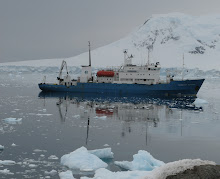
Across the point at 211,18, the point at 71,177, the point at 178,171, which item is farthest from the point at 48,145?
the point at 211,18

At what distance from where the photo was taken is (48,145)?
1347 centimetres

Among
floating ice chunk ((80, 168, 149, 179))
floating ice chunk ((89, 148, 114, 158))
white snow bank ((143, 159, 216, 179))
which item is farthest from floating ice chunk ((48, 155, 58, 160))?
white snow bank ((143, 159, 216, 179))

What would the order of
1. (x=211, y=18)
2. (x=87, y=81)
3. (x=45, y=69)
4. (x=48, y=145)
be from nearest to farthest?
(x=48, y=145)
(x=87, y=81)
(x=45, y=69)
(x=211, y=18)

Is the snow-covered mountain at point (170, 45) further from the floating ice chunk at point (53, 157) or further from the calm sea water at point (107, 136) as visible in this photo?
the floating ice chunk at point (53, 157)

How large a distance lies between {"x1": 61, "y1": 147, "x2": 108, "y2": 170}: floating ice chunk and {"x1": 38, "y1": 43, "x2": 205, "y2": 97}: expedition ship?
31.0m

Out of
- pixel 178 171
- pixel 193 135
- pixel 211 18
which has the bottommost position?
pixel 193 135

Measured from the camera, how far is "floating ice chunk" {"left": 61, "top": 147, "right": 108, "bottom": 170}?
403 inches

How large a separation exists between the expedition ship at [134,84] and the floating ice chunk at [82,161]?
31.0 meters

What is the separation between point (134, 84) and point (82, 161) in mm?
31378

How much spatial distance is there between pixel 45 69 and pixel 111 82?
2858 inches

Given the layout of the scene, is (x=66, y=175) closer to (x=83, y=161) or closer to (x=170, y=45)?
(x=83, y=161)

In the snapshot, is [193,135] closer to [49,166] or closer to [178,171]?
[49,166]

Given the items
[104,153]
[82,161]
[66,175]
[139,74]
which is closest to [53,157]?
[82,161]

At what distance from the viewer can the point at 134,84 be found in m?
41.3
